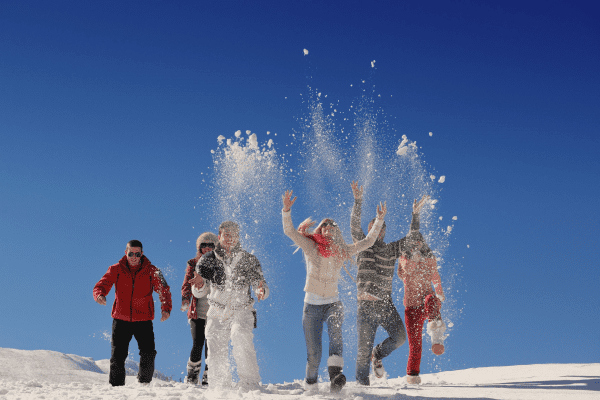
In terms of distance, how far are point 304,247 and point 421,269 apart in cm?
245

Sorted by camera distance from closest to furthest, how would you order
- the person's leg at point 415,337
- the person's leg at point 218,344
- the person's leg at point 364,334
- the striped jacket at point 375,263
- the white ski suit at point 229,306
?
the white ski suit at point 229,306 < the person's leg at point 218,344 < the person's leg at point 364,334 < the striped jacket at point 375,263 < the person's leg at point 415,337

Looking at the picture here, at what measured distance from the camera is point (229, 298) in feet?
22.4

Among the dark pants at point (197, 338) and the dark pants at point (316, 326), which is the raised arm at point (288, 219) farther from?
the dark pants at point (197, 338)

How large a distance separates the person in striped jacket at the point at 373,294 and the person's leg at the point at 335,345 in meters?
0.77

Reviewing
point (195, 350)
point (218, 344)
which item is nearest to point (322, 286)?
point (218, 344)

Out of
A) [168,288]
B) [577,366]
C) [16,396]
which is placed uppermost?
[168,288]

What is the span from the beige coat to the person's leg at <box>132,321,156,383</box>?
2.61m

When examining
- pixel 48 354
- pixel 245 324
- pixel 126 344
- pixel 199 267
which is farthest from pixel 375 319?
pixel 48 354

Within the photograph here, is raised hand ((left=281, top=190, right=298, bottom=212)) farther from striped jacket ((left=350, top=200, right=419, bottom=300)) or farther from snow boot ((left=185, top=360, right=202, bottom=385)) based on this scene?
snow boot ((left=185, top=360, right=202, bottom=385))

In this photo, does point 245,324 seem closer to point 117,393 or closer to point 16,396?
Answer: point 117,393

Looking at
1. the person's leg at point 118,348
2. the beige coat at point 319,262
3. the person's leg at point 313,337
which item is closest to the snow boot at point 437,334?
the beige coat at point 319,262

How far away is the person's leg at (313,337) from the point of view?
258 inches

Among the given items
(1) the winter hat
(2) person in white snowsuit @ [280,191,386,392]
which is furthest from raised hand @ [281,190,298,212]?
(1) the winter hat

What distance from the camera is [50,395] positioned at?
6.37m
